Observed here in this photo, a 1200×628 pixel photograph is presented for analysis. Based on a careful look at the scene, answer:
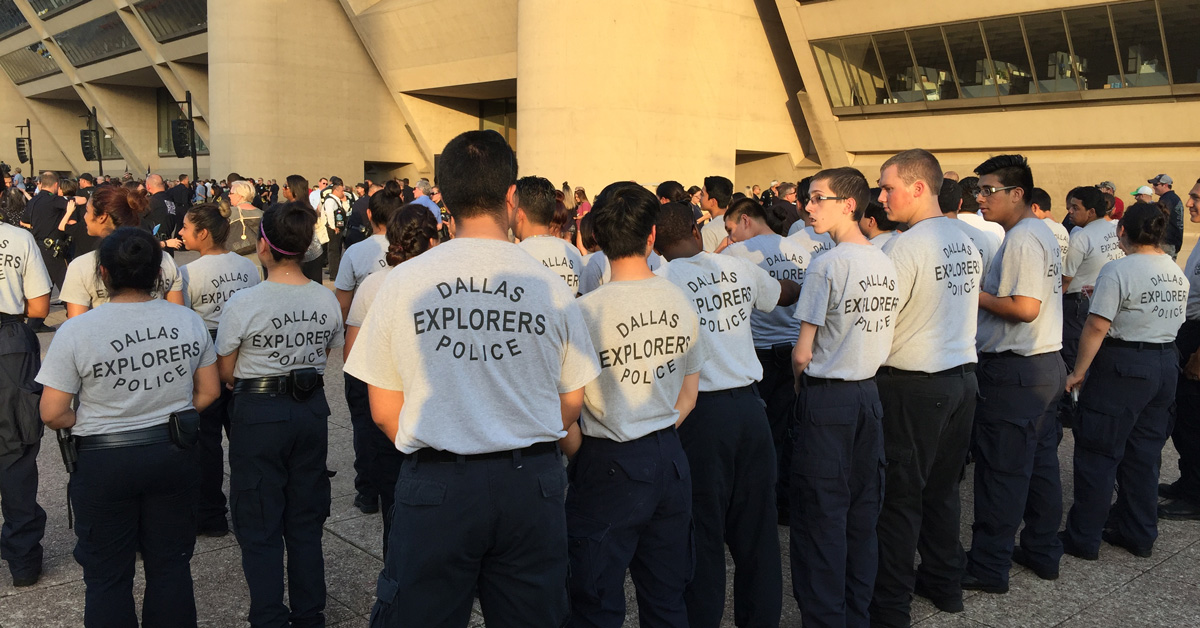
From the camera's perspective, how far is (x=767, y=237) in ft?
19.1

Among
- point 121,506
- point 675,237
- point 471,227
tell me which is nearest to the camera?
point 471,227

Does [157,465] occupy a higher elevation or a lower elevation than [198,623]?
higher

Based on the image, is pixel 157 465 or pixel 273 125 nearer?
pixel 157 465

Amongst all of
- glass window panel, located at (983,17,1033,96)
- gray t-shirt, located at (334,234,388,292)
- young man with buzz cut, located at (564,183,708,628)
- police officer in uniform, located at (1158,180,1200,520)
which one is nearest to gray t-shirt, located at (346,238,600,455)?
young man with buzz cut, located at (564,183,708,628)

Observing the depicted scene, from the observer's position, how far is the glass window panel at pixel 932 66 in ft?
75.0

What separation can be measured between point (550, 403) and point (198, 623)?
2.62 m

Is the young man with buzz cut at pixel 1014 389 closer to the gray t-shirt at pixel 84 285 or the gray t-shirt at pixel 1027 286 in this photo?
the gray t-shirt at pixel 1027 286

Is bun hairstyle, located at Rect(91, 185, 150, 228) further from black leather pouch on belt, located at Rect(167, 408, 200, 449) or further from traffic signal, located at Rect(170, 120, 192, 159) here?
traffic signal, located at Rect(170, 120, 192, 159)

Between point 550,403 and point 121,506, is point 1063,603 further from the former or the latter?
point 121,506

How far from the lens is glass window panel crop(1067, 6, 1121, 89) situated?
2016cm

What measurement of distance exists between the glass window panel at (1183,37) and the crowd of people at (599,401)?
55.5 feet

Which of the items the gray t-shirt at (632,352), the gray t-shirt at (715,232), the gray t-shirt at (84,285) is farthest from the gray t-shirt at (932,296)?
the gray t-shirt at (84,285)

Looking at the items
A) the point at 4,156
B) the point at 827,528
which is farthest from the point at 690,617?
the point at 4,156

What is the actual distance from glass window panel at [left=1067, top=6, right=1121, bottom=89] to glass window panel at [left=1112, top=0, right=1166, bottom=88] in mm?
222
